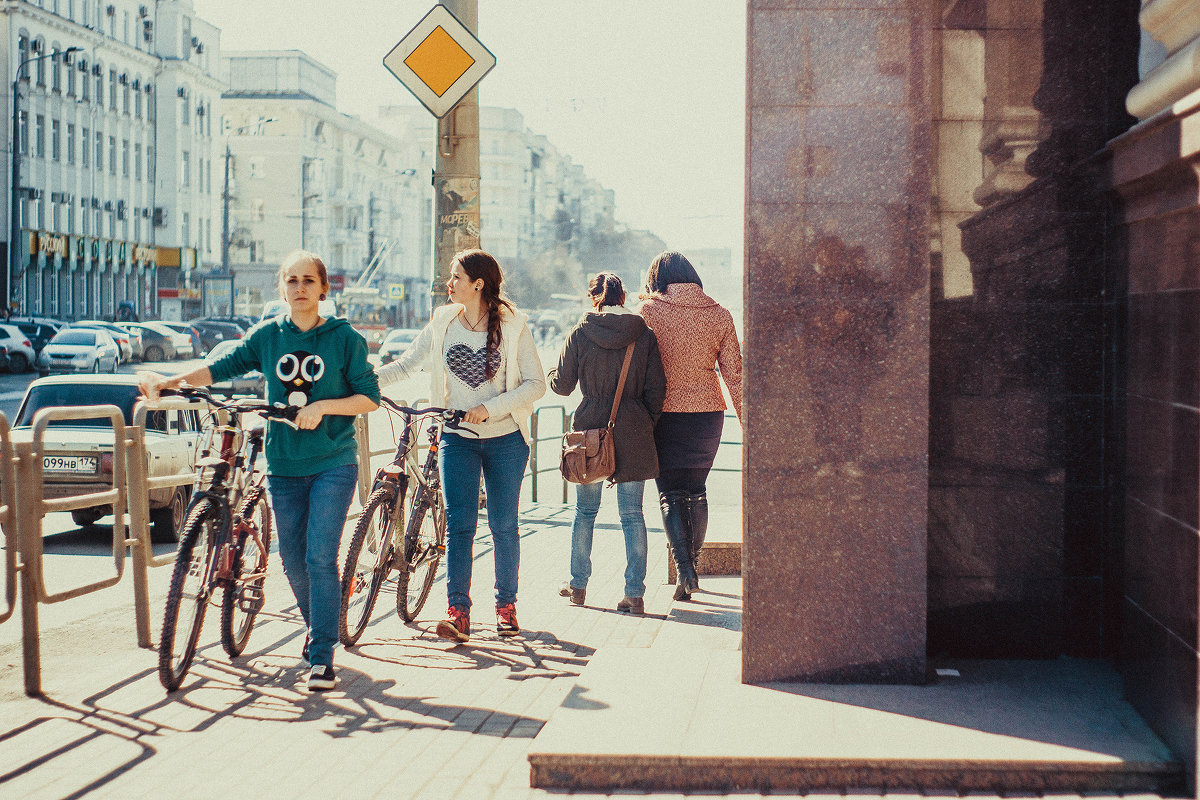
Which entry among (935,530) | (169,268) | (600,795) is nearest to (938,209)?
(935,530)

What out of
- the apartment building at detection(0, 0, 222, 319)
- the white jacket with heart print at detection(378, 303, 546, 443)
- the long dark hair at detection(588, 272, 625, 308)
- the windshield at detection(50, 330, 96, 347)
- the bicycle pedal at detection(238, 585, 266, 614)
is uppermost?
the apartment building at detection(0, 0, 222, 319)

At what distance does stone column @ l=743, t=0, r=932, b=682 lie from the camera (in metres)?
4.89

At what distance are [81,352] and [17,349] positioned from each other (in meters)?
3.51

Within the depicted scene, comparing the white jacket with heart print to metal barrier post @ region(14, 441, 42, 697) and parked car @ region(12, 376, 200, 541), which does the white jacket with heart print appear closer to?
metal barrier post @ region(14, 441, 42, 697)

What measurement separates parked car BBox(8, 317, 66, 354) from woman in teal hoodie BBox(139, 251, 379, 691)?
39.2 metres

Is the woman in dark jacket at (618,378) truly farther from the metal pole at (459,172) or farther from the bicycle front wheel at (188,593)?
the metal pole at (459,172)

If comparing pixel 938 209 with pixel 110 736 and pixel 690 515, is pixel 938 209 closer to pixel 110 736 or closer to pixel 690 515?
pixel 690 515

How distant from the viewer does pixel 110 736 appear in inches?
199

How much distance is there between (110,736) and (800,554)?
2.61 meters

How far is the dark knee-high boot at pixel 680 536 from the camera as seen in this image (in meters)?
7.38

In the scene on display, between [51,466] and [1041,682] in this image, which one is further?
[51,466]

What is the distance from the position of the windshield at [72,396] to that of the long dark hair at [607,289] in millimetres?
6131

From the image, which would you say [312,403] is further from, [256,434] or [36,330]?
[36,330]

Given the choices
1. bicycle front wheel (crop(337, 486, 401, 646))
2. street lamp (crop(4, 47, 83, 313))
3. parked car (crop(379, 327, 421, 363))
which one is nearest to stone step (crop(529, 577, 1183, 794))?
bicycle front wheel (crop(337, 486, 401, 646))
